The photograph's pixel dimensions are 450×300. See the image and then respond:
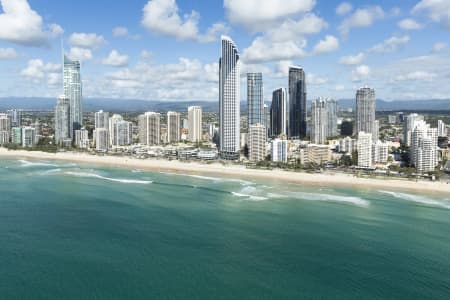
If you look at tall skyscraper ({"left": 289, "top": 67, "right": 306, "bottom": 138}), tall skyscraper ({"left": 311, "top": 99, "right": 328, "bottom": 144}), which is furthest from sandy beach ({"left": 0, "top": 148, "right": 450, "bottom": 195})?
tall skyscraper ({"left": 289, "top": 67, "right": 306, "bottom": 138})

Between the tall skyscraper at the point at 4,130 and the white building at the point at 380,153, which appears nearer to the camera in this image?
the white building at the point at 380,153

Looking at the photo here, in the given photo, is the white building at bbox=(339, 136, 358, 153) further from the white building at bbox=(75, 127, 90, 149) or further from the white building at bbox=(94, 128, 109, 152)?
the white building at bbox=(75, 127, 90, 149)

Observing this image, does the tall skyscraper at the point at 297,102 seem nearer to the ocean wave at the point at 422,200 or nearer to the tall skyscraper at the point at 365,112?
the tall skyscraper at the point at 365,112

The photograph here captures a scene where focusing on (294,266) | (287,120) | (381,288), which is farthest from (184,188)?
(287,120)

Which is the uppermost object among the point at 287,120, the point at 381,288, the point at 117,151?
the point at 287,120

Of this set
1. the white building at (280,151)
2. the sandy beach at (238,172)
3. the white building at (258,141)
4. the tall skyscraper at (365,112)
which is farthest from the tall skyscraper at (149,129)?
the tall skyscraper at (365,112)

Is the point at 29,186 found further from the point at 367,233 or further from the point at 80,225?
the point at 367,233
